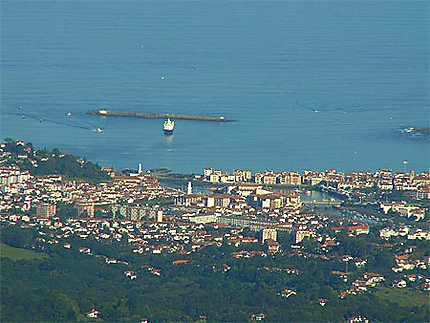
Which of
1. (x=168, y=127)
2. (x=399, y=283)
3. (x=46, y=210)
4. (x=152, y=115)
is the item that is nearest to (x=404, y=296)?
(x=399, y=283)

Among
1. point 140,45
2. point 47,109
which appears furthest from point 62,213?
point 140,45

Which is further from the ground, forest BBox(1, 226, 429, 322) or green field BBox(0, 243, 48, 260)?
green field BBox(0, 243, 48, 260)

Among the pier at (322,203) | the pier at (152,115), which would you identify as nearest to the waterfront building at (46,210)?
the pier at (322,203)

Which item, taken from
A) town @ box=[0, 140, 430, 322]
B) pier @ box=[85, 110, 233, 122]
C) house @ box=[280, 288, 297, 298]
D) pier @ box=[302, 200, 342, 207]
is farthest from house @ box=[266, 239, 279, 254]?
pier @ box=[85, 110, 233, 122]

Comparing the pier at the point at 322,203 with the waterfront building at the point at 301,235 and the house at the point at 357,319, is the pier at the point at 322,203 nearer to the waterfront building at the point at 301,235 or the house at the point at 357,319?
the waterfront building at the point at 301,235

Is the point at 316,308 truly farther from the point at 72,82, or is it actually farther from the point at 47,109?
the point at 72,82

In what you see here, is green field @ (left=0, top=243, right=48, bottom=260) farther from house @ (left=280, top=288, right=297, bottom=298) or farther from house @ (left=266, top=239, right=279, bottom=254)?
house @ (left=280, top=288, right=297, bottom=298)

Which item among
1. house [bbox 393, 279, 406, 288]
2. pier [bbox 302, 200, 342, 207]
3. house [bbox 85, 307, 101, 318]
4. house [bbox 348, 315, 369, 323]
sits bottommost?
house [bbox 85, 307, 101, 318]
